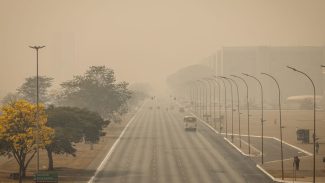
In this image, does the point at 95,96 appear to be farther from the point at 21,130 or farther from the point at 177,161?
the point at 21,130

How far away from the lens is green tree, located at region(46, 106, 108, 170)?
84250mm

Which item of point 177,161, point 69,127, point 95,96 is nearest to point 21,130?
point 69,127

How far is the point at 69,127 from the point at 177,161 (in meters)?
14.4

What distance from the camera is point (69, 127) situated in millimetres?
89125

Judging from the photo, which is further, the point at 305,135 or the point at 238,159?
the point at 305,135

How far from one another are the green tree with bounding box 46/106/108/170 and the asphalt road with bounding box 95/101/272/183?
492 centimetres

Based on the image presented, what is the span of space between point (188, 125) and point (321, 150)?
177 ft

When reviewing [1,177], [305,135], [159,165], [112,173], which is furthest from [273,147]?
[1,177]

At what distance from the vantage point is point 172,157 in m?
97.1

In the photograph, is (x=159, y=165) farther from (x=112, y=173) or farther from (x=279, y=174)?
(x=279, y=174)

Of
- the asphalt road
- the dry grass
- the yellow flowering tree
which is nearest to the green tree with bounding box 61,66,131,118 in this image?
the asphalt road

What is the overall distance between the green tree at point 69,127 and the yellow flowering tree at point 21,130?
4.91 meters

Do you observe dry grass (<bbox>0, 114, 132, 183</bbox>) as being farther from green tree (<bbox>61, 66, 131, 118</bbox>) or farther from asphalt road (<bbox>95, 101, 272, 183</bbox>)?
green tree (<bbox>61, 66, 131, 118</bbox>)

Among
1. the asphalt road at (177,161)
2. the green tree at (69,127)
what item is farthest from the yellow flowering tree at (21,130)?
the asphalt road at (177,161)
